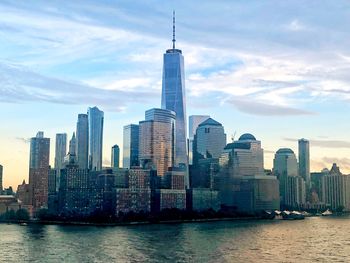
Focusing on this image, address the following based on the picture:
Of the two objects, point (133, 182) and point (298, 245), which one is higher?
point (133, 182)

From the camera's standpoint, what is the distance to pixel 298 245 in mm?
89438

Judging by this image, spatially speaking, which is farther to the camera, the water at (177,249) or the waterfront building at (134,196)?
the waterfront building at (134,196)

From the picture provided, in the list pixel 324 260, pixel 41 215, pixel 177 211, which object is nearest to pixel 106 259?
pixel 324 260

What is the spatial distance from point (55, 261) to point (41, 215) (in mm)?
119356

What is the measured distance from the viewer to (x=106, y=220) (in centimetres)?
15788

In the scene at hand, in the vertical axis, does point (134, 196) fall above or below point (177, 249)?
above

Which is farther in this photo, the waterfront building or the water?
the waterfront building

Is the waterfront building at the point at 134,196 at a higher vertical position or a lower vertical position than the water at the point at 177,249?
higher

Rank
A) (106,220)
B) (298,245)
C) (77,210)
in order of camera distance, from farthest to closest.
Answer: (77,210), (106,220), (298,245)

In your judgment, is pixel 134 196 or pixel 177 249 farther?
pixel 134 196

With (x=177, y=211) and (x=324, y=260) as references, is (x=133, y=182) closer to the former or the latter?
(x=177, y=211)

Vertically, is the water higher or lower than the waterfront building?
lower

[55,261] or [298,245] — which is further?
[298,245]

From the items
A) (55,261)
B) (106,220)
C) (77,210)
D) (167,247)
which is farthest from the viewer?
(77,210)
